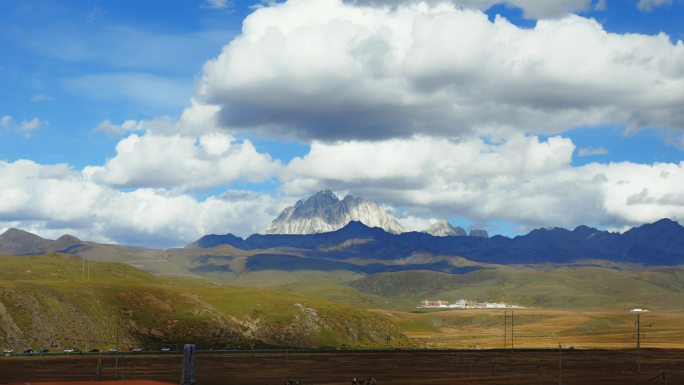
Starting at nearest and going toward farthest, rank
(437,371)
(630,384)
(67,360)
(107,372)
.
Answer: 1. (630,384)
2. (107,372)
3. (437,371)
4. (67,360)

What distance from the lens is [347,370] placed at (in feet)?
531

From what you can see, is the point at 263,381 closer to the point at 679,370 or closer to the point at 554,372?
the point at 554,372

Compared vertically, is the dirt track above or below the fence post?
below

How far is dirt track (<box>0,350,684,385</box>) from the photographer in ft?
456

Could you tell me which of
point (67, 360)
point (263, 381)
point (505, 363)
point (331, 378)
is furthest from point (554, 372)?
point (67, 360)

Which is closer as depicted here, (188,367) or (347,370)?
(188,367)

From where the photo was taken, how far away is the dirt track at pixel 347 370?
13888 cm

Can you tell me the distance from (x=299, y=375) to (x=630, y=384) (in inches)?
2386

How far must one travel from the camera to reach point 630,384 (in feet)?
447

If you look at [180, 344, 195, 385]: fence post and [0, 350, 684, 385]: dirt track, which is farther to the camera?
[0, 350, 684, 385]: dirt track

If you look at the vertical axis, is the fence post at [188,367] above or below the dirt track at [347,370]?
above

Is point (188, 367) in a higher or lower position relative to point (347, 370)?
higher

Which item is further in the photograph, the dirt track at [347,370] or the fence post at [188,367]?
the dirt track at [347,370]

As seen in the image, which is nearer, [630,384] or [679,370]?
[630,384]
